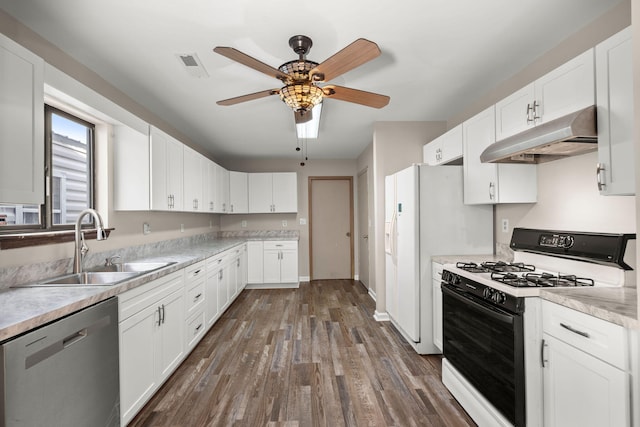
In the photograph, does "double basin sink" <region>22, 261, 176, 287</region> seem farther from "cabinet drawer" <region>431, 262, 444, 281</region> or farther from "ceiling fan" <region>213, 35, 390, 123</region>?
"cabinet drawer" <region>431, 262, 444, 281</region>

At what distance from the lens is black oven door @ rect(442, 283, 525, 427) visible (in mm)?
1602

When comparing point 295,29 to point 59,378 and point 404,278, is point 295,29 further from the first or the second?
point 404,278

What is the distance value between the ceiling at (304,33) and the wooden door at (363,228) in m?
2.51

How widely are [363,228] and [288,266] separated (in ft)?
5.01

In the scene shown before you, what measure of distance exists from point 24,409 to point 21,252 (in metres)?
1.05

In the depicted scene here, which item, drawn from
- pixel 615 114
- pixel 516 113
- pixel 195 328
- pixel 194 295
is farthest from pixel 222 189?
pixel 615 114

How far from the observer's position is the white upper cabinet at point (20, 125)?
1387 mm

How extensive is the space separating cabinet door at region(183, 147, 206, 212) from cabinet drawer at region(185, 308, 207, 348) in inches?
47.3

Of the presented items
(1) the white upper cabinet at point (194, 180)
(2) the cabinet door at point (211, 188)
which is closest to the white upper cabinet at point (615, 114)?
(1) the white upper cabinet at point (194, 180)

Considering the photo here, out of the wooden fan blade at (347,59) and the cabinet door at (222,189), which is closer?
the wooden fan blade at (347,59)

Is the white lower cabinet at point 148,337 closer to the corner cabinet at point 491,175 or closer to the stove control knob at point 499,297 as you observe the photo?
the stove control knob at point 499,297

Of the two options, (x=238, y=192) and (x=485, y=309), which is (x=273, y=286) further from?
(x=485, y=309)

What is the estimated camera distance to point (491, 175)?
2451 mm

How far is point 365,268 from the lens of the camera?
17.9 feet
